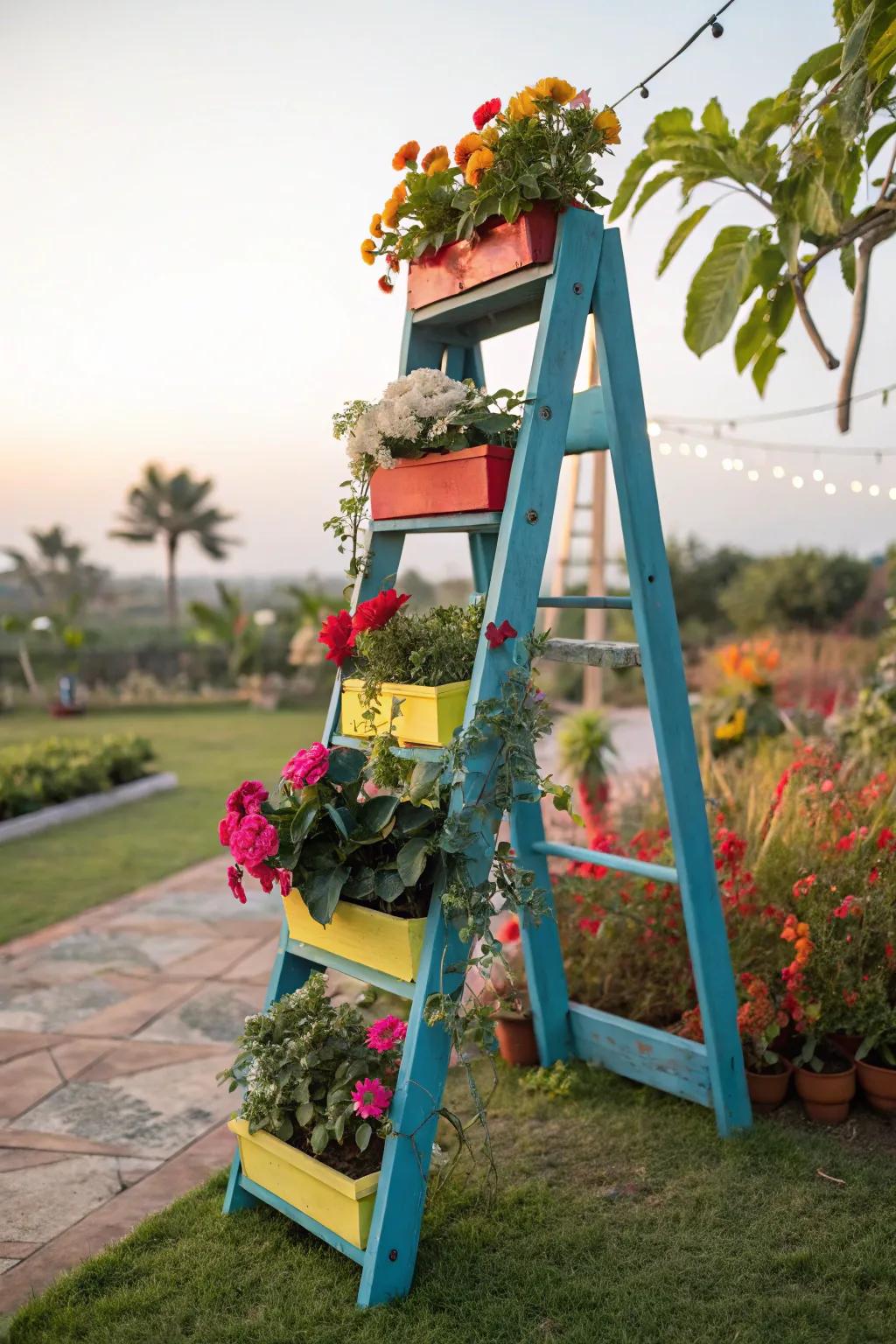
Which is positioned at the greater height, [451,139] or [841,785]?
[451,139]

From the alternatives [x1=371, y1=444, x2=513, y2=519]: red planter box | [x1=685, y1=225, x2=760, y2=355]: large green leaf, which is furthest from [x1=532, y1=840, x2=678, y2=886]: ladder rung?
[x1=685, y1=225, x2=760, y2=355]: large green leaf

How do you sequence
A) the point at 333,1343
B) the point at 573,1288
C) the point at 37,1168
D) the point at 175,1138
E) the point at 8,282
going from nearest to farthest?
1. the point at 333,1343
2. the point at 573,1288
3. the point at 37,1168
4. the point at 175,1138
5. the point at 8,282

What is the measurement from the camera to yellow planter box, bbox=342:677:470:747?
1.97 m

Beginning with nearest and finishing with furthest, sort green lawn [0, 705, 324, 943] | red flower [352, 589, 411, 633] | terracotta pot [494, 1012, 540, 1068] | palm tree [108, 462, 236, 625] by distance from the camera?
red flower [352, 589, 411, 633] < terracotta pot [494, 1012, 540, 1068] < green lawn [0, 705, 324, 943] < palm tree [108, 462, 236, 625]

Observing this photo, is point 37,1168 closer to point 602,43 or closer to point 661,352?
point 602,43

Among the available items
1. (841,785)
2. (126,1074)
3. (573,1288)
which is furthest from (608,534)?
(573,1288)

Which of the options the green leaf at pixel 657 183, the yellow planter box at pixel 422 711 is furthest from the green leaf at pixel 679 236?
the yellow planter box at pixel 422 711

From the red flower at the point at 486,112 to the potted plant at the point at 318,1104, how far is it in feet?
6.42

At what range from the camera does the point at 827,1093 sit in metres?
2.58

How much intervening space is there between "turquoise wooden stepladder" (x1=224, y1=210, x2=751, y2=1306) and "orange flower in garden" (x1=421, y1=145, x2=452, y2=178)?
279 mm

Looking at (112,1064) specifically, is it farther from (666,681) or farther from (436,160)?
(436,160)

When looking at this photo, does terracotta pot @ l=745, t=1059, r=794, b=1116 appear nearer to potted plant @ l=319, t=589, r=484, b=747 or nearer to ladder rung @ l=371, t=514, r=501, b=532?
potted plant @ l=319, t=589, r=484, b=747

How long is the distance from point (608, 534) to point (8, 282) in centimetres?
644

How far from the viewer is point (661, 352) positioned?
6.16m
